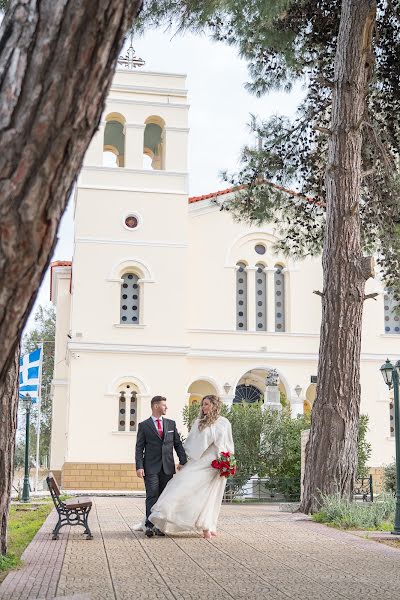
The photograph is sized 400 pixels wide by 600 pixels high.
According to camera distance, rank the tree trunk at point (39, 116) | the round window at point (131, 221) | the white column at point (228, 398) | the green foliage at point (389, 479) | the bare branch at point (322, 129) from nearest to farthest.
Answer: the tree trunk at point (39, 116)
the bare branch at point (322, 129)
the green foliage at point (389, 479)
the white column at point (228, 398)
the round window at point (131, 221)

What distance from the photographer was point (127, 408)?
96.5ft

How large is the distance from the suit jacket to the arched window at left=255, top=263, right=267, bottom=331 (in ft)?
66.4

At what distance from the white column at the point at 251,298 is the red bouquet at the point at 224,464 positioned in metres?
20.2

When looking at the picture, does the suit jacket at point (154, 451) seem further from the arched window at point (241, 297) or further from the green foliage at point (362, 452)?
the arched window at point (241, 297)

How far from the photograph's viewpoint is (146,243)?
30344mm

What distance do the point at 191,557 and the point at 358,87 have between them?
8999 mm

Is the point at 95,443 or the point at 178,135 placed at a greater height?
the point at 178,135

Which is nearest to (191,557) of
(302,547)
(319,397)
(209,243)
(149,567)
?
(149,567)

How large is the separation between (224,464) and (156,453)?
37.4 inches

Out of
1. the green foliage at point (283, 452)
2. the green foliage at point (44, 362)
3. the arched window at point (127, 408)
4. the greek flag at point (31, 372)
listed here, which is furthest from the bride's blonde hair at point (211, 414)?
the green foliage at point (44, 362)

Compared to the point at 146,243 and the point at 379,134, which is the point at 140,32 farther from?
the point at 146,243

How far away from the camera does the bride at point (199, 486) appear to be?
10789mm

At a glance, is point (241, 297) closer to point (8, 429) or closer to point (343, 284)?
point (343, 284)

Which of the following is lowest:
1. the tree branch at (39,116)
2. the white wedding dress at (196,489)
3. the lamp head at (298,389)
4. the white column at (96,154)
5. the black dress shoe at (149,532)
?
the black dress shoe at (149,532)
